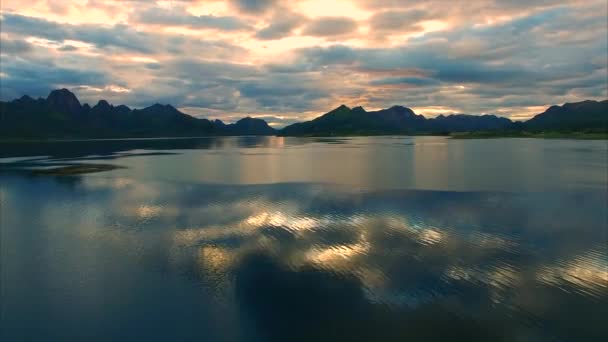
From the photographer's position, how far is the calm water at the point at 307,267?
76.6ft

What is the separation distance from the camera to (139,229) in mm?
44219

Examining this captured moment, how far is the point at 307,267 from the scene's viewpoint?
3219cm

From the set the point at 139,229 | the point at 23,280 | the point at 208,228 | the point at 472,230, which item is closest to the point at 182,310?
the point at 23,280

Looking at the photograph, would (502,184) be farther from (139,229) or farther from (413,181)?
(139,229)

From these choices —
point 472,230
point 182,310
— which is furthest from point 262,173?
point 182,310

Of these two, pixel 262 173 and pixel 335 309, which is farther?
pixel 262 173

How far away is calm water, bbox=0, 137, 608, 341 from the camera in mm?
23344

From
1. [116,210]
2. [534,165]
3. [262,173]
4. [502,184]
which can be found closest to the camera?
[116,210]

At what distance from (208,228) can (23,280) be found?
1820cm

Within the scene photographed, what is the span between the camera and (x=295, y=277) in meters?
30.2

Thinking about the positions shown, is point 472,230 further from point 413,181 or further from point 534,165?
point 534,165

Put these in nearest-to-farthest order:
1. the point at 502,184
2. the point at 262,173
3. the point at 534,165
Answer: the point at 502,184 → the point at 262,173 → the point at 534,165

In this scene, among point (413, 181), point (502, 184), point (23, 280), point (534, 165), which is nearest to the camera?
point (23, 280)

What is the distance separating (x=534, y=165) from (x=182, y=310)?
109932 millimetres
